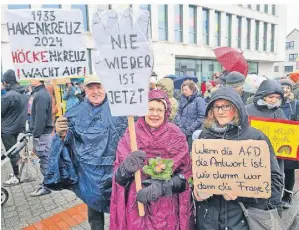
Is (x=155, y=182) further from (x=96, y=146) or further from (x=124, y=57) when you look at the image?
(x=124, y=57)

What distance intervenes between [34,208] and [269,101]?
3608 mm

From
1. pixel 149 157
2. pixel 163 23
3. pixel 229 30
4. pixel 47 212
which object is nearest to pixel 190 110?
pixel 47 212

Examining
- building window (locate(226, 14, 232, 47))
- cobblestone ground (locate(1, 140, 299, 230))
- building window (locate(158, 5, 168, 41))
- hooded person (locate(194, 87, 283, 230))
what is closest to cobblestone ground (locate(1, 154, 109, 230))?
cobblestone ground (locate(1, 140, 299, 230))

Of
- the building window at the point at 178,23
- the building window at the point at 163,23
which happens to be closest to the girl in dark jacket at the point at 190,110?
the building window at the point at 163,23

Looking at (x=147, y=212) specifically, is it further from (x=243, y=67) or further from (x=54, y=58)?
(x=243, y=67)

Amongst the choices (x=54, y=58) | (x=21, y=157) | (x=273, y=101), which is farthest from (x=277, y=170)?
(x=21, y=157)

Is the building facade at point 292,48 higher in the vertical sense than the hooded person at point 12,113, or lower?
higher

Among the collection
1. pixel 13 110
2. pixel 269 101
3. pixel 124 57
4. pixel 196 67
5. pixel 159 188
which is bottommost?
pixel 159 188

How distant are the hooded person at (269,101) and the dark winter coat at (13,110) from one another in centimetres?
398

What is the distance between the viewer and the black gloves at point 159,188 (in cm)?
213

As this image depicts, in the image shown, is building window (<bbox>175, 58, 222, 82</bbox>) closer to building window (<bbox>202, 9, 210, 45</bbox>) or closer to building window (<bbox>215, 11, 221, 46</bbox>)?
building window (<bbox>202, 9, 210, 45</bbox>)

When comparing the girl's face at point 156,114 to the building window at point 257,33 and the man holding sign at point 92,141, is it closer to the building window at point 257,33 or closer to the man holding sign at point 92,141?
the man holding sign at point 92,141

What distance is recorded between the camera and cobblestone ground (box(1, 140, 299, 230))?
391 centimetres

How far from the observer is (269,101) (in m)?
3.25
